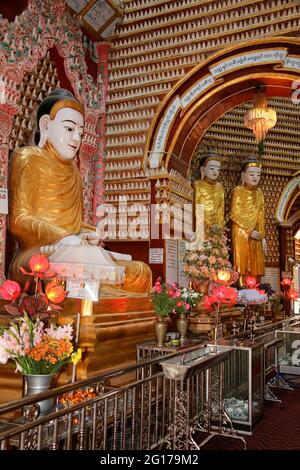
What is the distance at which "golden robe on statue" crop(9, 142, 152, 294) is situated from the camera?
4.98m

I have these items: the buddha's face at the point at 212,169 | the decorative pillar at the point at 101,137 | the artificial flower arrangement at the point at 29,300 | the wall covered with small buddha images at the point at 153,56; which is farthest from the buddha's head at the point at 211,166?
the artificial flower arrangement at the point at 29,300

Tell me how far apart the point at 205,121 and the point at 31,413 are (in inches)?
246

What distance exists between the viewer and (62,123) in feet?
18.1

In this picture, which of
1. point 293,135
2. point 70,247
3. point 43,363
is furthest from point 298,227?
point 43,363

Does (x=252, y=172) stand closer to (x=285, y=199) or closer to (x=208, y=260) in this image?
(x=285, y=199)

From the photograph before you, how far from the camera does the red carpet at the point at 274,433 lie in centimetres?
342

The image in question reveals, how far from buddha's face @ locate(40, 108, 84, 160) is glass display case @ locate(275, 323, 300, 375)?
360 cm

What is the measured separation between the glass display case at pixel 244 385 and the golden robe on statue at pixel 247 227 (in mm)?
5446

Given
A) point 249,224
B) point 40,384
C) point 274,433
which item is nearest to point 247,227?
point 249,224

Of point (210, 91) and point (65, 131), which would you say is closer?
point (65, 131)

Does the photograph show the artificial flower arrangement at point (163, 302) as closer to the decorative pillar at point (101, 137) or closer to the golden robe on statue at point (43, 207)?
the golden robe on statue at point (43, 207)

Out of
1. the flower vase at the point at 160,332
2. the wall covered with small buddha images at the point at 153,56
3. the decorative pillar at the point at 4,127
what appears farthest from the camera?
the wall covered with small buddha images at the point at 153,56

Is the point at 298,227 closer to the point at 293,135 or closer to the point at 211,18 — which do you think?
the point at 293,135

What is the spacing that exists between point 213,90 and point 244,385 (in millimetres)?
4787
